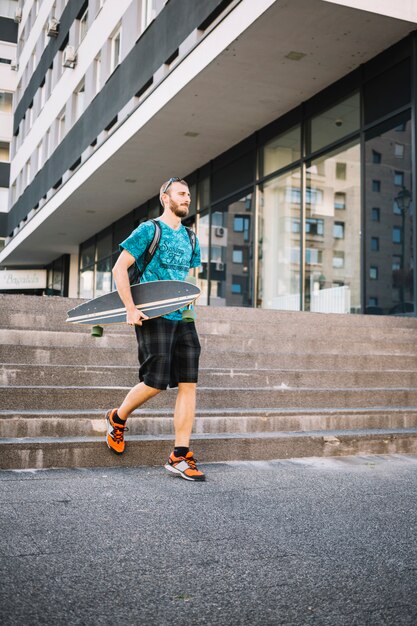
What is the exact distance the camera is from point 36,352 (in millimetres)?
6621

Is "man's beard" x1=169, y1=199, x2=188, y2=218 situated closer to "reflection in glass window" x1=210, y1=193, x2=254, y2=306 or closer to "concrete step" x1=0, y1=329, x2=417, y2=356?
"concrete step" x1=0, y1=329, x2=417, y2=356

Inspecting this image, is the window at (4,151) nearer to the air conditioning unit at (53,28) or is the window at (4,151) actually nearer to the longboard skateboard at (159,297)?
the air conditioning unit at (53,28)

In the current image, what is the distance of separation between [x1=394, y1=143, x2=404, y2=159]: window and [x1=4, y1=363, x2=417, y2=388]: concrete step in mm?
4977

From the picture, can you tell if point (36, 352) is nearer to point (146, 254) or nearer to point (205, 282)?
point (146, 254)

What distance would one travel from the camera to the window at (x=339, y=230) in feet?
42.8

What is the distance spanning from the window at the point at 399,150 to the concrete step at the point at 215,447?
647 cm

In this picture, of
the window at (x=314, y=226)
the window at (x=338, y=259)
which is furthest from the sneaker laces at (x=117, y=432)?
the window at (x=314, y=226)

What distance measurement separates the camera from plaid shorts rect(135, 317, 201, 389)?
4789 millimetres

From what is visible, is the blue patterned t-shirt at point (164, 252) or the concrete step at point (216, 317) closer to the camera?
the blue patterned t-shirt at point (164, 252)

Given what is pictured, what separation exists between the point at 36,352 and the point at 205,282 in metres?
11.5

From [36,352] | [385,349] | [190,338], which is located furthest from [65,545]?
[385,349]

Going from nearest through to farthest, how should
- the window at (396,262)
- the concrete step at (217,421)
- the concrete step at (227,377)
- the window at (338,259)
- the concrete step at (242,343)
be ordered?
1. the concrete step at (217,421)
2. the concrete step at (227,377)
3. the concrete step at (242,343)
4. the window at (396,262)
5. the window at (338,259)

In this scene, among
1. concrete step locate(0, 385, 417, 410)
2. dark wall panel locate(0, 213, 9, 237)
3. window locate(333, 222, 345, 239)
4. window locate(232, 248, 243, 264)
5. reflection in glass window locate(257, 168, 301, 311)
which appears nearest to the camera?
concrete step locate(0, 385, 417, 410)

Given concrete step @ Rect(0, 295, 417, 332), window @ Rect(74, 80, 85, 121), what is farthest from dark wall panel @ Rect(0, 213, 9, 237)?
concrete step @ Rect(0, 295, 417, 332)
